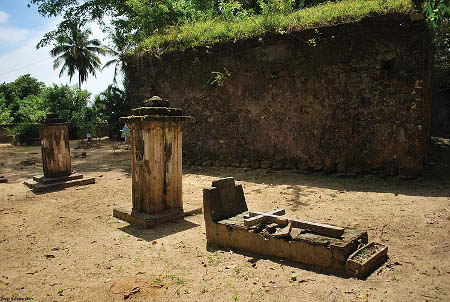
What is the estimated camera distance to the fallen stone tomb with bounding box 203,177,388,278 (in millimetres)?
3432

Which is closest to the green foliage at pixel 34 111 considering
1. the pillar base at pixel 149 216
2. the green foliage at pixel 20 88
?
the green foliage at pixel 20 88

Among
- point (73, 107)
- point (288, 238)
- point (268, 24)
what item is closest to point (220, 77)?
point (268, 24)

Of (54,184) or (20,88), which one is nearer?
(54,184)

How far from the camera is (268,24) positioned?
29.5 feet

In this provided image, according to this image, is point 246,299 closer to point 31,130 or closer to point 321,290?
point 321,290

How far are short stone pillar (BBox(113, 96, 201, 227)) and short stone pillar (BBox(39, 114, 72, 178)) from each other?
12.6ft

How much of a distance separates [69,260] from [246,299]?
2.31 meters

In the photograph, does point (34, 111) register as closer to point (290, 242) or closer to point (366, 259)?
point (290, 242)

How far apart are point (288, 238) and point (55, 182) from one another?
6.70 m

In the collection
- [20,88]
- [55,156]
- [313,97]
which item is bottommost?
[55,156]

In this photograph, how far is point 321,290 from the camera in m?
3.12

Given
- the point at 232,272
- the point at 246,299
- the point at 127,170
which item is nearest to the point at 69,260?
the point at 232,272

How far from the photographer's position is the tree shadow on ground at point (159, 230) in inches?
191

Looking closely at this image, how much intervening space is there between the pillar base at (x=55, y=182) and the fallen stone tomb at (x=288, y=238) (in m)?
5.35
